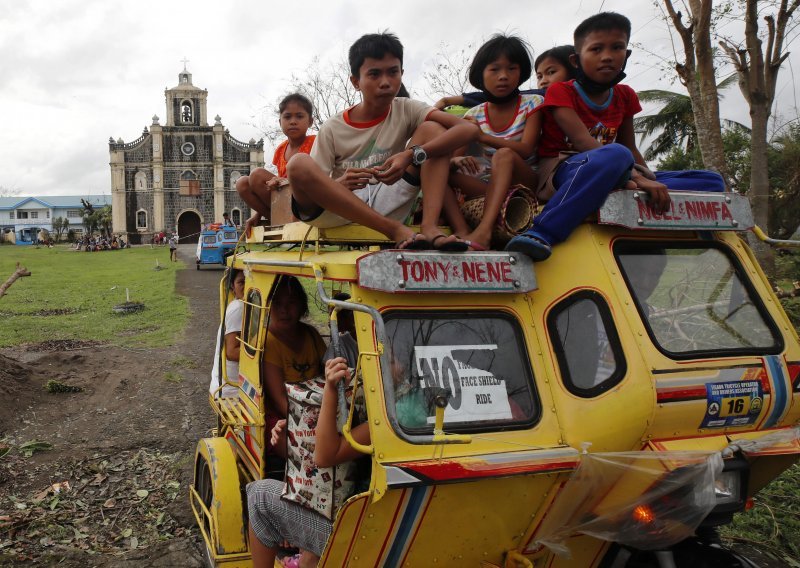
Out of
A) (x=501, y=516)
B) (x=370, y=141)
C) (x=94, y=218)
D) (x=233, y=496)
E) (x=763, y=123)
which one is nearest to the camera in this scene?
(x=501, y=516)

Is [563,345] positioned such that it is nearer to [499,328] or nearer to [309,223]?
[499,328]

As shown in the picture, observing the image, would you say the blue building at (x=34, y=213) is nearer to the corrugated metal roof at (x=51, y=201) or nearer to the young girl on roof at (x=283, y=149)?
the corrugated metal roof at (x=51, y=201)

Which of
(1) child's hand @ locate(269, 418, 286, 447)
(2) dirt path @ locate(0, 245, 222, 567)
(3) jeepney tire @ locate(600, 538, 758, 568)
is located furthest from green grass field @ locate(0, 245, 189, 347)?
(3) jeepney tire @ locate(600, 538, 758, 568)

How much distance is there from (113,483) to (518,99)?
496 centimetres

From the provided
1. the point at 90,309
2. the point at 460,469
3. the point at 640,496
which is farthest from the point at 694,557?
the point at 90,309

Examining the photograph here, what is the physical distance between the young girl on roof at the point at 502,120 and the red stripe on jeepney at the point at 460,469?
1.44m

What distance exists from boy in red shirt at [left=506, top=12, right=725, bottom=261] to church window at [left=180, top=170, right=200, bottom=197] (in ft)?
200

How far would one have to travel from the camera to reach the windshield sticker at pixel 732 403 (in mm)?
2717

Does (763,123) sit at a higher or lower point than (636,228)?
higher

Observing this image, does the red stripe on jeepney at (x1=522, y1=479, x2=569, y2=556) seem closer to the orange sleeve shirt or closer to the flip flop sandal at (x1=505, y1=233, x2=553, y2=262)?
the flip flop sandal at (x1=505, y1=233, x2=553, y2=262)

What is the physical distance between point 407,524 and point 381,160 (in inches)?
78.4

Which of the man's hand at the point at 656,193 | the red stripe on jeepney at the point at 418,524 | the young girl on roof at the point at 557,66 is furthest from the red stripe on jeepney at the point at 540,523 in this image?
the young girl on roof at the point at 557,66

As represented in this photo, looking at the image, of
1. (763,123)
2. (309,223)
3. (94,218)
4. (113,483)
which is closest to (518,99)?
(309,223)

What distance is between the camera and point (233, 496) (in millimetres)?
3836
